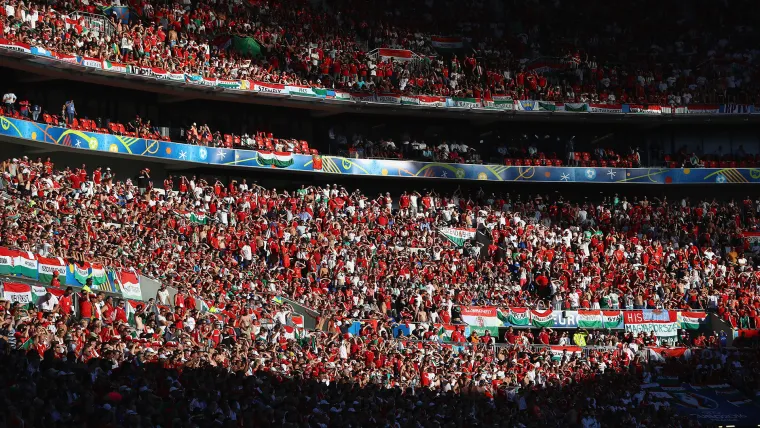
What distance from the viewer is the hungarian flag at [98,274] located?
26844mm

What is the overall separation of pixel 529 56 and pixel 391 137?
863 centimetres

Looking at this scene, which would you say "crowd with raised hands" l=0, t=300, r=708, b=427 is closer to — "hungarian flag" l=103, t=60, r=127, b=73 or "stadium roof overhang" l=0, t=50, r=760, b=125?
"hungarian flag" l=103, t=60, r=127, b=73

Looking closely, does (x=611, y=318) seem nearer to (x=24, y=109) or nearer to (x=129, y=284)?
(x=129, y=284)

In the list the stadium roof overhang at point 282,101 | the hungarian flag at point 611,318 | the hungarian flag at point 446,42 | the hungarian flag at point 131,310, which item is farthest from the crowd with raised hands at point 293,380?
the hungarian flag at point 446,42

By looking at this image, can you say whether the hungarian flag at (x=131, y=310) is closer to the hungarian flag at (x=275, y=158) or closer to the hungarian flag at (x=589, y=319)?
the hungarian flag at (x=589, y=319)

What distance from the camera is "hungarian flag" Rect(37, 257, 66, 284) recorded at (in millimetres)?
25938

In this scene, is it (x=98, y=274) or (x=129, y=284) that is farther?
(x=129, y=284)

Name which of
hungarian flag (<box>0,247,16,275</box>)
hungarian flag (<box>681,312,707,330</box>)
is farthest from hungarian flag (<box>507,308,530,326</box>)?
hungarian flag (<box>0,247,16,275</box>)

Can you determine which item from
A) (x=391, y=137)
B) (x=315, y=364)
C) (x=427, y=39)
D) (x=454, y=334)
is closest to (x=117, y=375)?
(x=315, y=364)

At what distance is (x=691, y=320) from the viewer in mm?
37531

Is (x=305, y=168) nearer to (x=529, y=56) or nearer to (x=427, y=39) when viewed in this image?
(x=427, y=39)

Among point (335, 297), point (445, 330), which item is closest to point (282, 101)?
point (335, 297)

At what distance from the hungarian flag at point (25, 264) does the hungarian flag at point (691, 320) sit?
2263 cm

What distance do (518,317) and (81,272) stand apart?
1554cm
